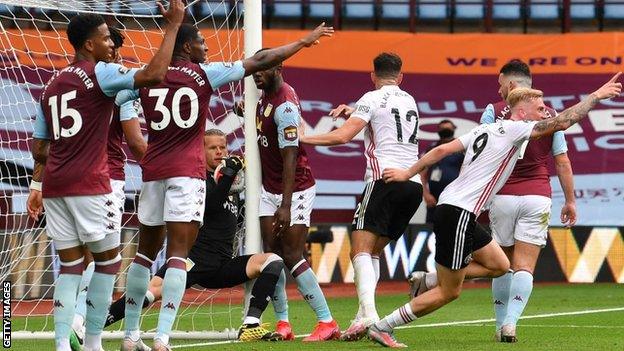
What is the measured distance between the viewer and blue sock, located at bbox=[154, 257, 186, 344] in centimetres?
793

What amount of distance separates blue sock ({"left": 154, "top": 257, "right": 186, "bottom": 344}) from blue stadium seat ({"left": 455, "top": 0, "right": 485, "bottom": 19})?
14.1m

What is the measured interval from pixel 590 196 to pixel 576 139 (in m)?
0.82

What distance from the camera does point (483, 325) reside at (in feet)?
35.8

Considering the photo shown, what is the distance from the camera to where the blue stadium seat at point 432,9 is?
21406 millimetres

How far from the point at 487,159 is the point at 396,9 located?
13.0m

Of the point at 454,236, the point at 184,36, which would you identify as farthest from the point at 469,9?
the point at 184,36

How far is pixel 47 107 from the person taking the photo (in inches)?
300

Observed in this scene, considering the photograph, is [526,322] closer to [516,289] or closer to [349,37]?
[516,289]

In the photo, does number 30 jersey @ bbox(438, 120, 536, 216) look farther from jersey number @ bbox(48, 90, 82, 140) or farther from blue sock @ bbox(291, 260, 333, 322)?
jersey number @ bbox(48, 90, 82, 140)

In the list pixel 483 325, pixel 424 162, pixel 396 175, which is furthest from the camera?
pixel 483 325

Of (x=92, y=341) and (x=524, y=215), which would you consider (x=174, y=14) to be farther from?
(x=524, y=215)

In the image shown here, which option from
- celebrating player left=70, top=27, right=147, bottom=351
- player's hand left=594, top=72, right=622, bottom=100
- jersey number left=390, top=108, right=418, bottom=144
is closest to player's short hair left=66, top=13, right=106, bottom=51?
celebrating player left=70, top=27, right=147, bottom=351

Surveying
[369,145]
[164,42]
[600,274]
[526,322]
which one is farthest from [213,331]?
[600,274]

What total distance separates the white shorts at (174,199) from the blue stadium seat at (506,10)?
46.1 ft
